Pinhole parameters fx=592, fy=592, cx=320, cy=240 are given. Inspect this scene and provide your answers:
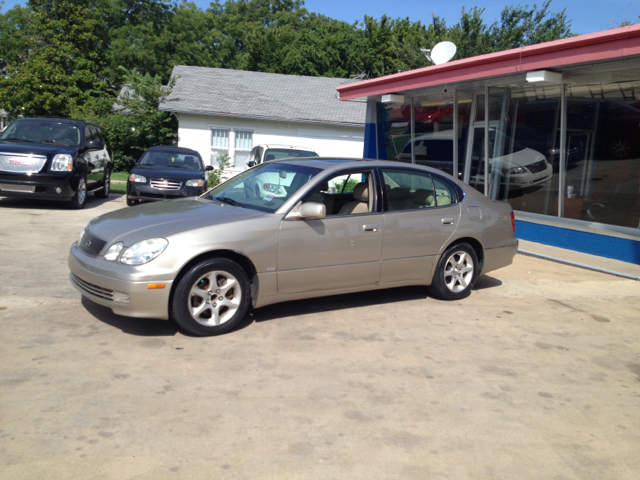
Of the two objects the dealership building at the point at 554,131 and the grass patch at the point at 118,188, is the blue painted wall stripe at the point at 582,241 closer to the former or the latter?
the dealership building at the point at 554,131

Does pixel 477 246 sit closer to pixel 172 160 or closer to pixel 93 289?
pixel 93 289

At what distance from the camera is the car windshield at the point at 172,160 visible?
552 inches

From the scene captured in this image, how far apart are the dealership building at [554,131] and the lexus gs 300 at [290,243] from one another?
153 inches

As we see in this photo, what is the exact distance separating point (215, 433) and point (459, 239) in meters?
4.03

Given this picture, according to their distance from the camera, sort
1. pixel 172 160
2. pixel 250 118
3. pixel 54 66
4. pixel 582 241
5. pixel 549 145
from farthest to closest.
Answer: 1. pixel 54 66
2. pixel 250 118
3. pixel 172 160
4. pixel 549 145
5. pixel 582 241

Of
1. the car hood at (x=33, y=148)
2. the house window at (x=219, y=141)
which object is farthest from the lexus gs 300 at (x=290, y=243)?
the house window at (x=219, y=141)

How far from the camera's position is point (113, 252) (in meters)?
5.05

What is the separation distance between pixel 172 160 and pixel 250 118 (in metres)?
11.1

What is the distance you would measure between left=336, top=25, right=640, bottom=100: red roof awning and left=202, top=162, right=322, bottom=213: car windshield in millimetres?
5546

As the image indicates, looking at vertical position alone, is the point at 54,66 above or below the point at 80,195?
above

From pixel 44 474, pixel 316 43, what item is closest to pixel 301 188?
pixel 44 474

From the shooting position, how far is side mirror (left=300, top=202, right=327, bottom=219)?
216 inches

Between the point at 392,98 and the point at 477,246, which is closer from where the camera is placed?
the point at 477,246

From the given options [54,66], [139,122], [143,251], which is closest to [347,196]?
[143,251]
